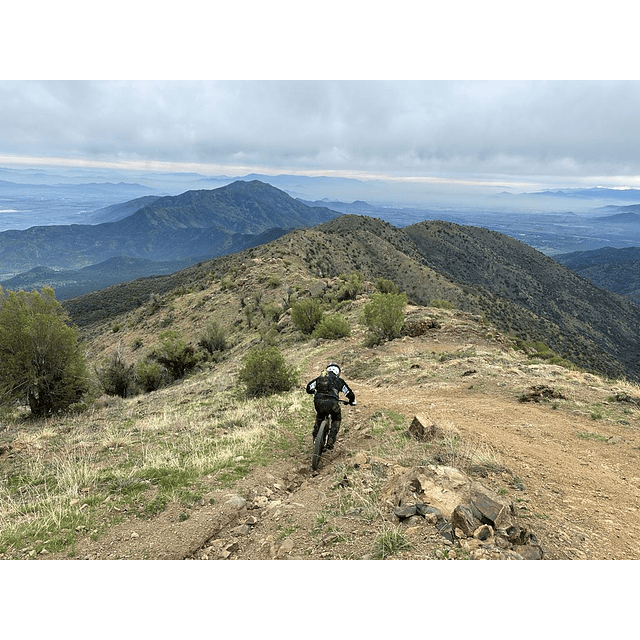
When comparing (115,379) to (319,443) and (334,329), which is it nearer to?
(334,329)

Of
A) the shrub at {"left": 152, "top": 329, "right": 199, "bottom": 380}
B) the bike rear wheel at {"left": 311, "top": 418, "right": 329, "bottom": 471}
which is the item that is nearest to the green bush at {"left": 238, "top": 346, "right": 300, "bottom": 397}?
the bike rear wheel at {"left": 311, "top": 418, "right": 329, "bottom": 471}

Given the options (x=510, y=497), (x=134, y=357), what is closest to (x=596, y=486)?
(x=510, y=497)

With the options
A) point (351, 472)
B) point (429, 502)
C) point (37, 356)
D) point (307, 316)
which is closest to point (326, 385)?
point (351, 472)

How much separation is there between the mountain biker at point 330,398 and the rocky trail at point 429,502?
0.54m

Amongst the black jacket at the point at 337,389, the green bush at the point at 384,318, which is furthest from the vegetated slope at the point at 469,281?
the black jacket at the point at 337,389

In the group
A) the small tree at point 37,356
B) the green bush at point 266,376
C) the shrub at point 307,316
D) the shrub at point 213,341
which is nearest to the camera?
the small tree at point 37,356

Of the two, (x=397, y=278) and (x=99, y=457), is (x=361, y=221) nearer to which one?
(x=397, y=278)

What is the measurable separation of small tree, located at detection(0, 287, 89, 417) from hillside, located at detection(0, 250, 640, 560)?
1031 mm

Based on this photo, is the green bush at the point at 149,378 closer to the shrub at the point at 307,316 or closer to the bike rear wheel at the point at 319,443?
the shrub at the point at 307,316

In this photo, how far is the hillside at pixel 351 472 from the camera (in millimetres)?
4309

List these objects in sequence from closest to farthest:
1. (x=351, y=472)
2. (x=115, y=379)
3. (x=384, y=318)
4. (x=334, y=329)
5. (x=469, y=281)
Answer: (x=351, y=472) → (x=115, y=379) → (x=384, y=318) → (x=334, y=329) → (x=469, y=281)

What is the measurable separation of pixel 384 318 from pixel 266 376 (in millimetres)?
7017

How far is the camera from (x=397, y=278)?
2400 inches

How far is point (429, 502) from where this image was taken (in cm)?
458
